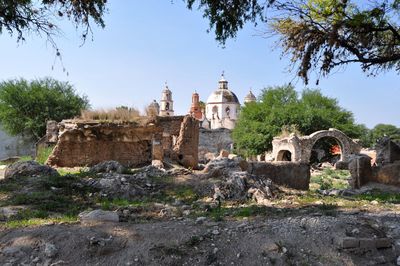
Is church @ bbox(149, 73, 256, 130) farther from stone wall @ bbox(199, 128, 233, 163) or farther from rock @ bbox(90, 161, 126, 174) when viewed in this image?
rock @ bbox(90, 161, 126, 174)

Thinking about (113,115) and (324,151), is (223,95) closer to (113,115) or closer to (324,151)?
(324,151)

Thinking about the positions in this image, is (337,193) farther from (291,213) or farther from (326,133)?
(326,133)

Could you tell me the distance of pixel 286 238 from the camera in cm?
490

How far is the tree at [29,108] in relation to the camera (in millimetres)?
35406

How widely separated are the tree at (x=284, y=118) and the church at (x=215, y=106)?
66.0 feet

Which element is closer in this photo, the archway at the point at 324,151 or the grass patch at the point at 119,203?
the grass patch at the point at 119,203

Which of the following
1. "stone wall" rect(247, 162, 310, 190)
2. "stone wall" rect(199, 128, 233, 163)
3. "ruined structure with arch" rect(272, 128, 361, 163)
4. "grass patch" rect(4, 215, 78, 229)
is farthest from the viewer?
"stone wall" rect(199, 128, 233, 163)

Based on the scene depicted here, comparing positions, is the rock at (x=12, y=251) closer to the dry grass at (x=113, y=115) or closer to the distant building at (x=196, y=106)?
the dry grass at (x=113, y=115)

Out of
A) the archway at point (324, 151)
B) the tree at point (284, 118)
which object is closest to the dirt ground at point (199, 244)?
the tree at point (284, 118)

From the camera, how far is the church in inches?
2462

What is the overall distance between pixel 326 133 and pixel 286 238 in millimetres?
28363

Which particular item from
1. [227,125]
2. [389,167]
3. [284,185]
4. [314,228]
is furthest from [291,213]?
[227,125]

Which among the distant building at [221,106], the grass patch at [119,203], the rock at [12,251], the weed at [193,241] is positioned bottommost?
the rock at [12,251]

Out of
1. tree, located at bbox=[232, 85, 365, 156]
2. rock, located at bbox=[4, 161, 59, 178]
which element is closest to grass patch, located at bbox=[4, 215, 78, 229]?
rock, located at bbox=[4, 161, 59, 178]
